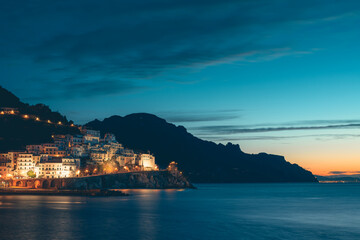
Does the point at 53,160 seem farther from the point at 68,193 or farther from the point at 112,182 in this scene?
the point at 68,193

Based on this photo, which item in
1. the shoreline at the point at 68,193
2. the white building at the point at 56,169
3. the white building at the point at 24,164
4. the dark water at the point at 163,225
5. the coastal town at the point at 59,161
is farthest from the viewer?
the white building at the point at 24,164

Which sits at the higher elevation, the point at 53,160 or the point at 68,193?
the point at 53,160

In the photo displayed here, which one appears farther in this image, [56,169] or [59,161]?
[59,161]

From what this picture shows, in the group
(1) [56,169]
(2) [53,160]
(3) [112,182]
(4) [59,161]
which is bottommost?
(3) [112,182]

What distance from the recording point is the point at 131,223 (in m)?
62.2

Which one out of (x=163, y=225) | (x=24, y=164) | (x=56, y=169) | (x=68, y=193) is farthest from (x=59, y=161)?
(x=163, y=225)

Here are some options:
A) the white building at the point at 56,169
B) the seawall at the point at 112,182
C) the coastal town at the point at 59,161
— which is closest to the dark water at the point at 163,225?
the seawall at the point at 112,182

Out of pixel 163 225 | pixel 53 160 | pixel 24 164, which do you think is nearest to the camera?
pixel 163 225

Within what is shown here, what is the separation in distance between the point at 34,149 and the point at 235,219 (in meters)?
131

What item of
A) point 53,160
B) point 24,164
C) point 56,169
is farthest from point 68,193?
point 24,164

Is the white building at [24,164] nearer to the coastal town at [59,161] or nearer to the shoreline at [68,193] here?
the coastal town at [59,161]

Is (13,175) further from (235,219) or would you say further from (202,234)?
(202,234)

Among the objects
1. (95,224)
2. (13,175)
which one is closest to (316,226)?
(95,224)

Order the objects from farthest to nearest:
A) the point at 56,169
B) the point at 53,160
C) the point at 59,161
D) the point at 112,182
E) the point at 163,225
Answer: the point at 112,182
the point at 53,160
the point at 59,161
the point at 56,169
the point at 163,225
